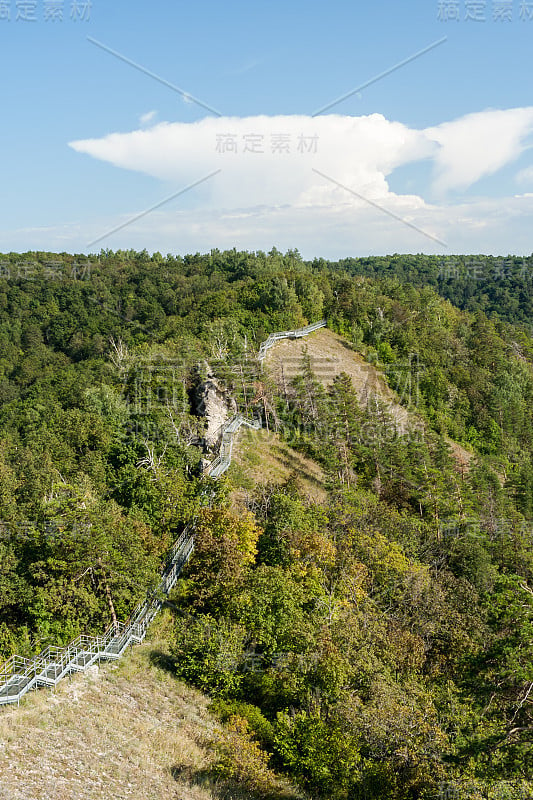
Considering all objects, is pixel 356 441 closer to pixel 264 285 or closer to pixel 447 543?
pixel 447 543

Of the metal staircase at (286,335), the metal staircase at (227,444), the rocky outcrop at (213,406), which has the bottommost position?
the metal staircase at (227,444)

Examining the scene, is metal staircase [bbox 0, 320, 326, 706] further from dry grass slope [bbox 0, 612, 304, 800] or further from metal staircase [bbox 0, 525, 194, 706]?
dry grass slope [bbox 0, 612, 304, 800]

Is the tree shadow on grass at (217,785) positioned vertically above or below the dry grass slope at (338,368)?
below

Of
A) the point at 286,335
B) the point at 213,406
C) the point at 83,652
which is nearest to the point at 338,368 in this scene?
the point at 286,335

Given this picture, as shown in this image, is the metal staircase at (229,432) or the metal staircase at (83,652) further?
the metal staircase at (229,432)

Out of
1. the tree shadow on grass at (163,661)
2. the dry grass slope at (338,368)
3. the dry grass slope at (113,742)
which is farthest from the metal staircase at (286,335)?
the dry grass slope at (113,742)

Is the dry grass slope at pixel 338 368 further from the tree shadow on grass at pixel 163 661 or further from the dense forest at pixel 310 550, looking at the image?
the tree shadow on grass at pixel 163 661

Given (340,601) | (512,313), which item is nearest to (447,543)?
(340,601)
